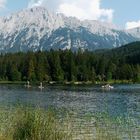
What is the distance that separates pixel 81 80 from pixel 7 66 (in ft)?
113

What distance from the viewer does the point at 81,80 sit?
19525 centimetres

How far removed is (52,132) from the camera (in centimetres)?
2353

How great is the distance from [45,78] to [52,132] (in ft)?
552

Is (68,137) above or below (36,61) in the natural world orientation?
below

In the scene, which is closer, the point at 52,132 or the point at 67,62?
the point at 52,132

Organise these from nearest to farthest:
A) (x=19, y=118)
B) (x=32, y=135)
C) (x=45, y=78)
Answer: (x=32, y=135)
(x=19, y=118)
(x=45, y=78)

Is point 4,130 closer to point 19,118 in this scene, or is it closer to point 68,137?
point 19,118

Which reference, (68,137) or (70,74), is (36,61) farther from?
(68,137)

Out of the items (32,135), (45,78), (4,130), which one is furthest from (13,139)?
(45,78)

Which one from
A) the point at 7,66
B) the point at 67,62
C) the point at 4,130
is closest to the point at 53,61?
the point at 67,62

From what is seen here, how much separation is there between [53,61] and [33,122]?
565 feet

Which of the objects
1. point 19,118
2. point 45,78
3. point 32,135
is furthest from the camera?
point 45,78

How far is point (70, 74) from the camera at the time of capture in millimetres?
193250

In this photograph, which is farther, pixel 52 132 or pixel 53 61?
pixel 53 61
